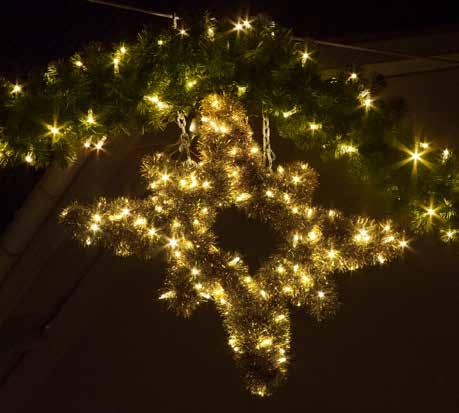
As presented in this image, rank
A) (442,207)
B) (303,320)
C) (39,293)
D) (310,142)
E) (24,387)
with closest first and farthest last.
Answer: (442,207)
(310,142)
(303,320)
(39,293)
(24,387)

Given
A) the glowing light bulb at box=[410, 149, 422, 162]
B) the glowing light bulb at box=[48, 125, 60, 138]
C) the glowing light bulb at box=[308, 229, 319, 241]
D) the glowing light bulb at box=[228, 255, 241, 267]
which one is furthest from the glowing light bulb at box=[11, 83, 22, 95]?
the glowing light bulb at box=[410, 149, 422, 162]

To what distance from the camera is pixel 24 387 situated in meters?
2.14

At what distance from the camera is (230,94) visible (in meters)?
1.19

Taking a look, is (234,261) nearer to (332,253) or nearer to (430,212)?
(332,253)

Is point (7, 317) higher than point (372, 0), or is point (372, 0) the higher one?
point (372, 0)

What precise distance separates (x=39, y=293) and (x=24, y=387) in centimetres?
49

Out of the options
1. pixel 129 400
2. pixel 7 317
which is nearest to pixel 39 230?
pixel 7 317

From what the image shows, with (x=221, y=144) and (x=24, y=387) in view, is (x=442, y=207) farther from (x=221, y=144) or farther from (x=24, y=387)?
(x=24, y=387)

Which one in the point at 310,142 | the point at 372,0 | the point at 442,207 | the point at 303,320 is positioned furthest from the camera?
the point at 303,320

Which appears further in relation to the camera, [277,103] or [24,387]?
[24,387]

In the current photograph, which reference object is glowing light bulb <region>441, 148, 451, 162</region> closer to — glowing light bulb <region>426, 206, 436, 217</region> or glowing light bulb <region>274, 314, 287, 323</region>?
glowing light bulb <region>426, 206, 436, 217</region>

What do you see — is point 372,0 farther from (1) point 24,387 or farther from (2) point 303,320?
(1) point 24,387

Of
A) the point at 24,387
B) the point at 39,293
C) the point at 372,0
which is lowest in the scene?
the point at 24,387

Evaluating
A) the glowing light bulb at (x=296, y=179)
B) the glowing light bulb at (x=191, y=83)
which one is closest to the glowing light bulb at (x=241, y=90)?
the glowing light bulb at (x=191, y=83)
